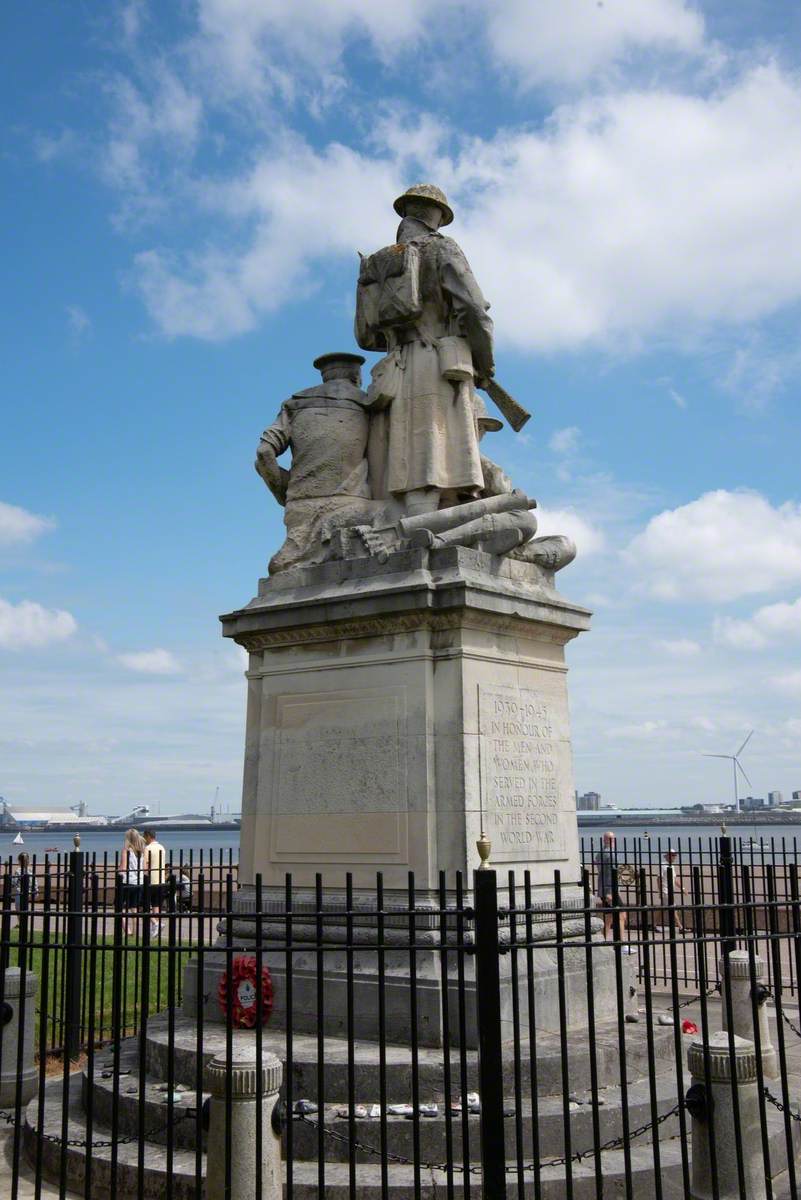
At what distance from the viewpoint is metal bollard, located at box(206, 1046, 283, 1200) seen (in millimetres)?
4746

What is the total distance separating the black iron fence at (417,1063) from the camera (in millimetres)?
4590

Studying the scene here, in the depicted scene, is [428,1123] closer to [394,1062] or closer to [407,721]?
[394,1062]

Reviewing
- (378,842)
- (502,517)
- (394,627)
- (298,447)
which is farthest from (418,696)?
(298,447)

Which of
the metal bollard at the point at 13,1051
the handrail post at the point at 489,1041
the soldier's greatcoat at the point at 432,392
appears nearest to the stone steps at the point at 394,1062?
the metal bollard at the point at 13,1051

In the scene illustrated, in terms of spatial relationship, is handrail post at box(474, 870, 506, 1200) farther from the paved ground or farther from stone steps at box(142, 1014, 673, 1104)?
the paved ground

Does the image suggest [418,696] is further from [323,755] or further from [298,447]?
[298,447]

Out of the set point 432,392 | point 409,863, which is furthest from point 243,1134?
point 432,392

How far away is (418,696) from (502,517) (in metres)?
1.64

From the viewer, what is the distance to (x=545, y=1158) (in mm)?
6086

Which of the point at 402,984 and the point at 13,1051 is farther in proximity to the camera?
the point at 13,1051

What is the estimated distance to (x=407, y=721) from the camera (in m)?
7.99

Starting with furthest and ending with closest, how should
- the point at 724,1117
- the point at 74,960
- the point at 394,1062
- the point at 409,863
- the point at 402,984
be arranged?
the point at 74,960 → the point at 409,863 → the point at 402,984 → the point at 394,1062 → the point at 724,1117

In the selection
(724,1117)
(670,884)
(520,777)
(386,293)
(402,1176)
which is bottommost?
(402,1176)

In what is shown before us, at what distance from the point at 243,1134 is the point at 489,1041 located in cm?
118
